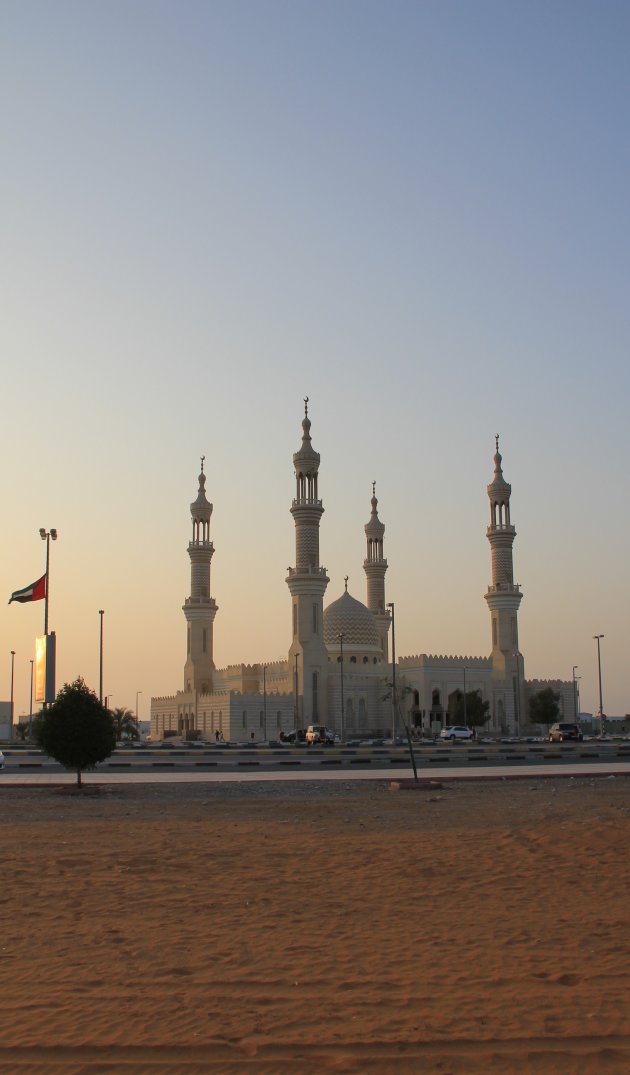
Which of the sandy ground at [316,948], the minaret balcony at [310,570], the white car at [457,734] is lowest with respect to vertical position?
the sandy ground at [316,948]

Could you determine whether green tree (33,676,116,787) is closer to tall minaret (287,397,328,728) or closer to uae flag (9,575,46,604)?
uae flag (9,575,46,604)

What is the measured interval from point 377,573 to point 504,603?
13.2 meters

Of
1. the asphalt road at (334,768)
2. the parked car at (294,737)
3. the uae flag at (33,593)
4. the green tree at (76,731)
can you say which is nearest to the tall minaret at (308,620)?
the parked car at (294,737)

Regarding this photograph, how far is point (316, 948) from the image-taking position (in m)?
8.33

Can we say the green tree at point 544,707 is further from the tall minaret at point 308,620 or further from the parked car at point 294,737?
the parked car at point 294,737

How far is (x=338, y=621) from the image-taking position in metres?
78.9

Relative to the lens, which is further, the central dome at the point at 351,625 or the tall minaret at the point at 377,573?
the tall minaret at the point at 377,573

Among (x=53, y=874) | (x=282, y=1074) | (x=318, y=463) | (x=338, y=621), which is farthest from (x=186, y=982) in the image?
(x=338, y=621)

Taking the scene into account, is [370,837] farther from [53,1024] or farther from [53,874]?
[53,1024]

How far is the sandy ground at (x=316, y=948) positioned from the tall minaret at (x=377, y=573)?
69069 millimetres

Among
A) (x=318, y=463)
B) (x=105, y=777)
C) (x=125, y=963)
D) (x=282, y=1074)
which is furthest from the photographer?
(x=318, y=463)

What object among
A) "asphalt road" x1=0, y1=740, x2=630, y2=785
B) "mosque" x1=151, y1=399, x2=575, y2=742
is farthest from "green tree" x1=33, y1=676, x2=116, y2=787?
"mosque" x1=151, y1=399, x2=575, y2=742

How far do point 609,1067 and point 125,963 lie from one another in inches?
142

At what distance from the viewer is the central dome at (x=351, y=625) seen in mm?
77963
